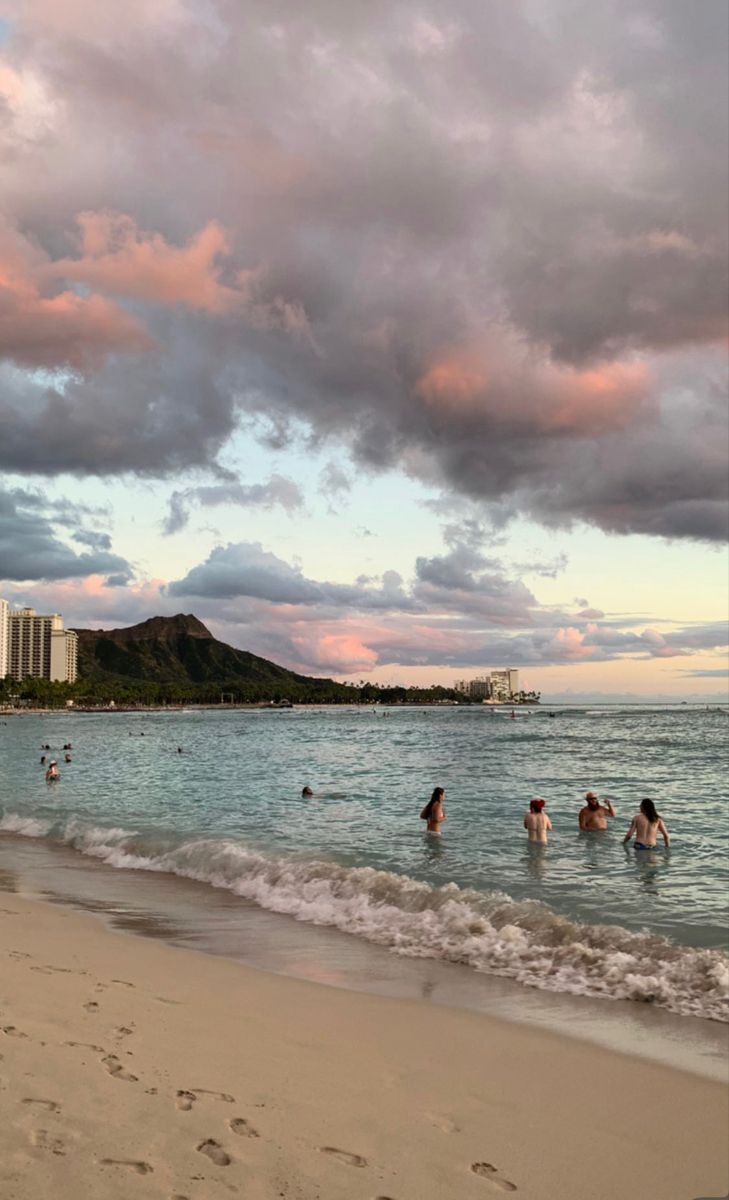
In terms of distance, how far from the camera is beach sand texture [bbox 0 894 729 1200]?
4.70 m

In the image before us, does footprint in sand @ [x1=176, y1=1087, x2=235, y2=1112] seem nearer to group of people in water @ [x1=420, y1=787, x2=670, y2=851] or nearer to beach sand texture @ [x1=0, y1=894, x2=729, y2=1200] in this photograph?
beach sand texture @ [x1=0, y1=894, x2=729, y2=1200]

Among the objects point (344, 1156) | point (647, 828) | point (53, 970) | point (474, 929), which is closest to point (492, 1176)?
point (344, 1156)

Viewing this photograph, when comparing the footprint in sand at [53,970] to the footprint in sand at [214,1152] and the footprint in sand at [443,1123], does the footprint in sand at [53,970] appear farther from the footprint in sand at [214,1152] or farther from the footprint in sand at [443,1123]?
the footprint in sand at [443,1123]

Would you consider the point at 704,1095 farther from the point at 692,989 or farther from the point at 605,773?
the point at 605,773

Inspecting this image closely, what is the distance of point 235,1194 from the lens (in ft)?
14.7

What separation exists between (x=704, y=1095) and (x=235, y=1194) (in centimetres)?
376

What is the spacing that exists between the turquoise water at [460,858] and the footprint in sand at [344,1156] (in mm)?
5050

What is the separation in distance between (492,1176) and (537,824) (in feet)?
50.7

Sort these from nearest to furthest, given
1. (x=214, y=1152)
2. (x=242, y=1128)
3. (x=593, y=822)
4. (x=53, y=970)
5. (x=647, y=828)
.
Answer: (x=214, y=1152) < (x=242, y=1128) < (x=53, y=970) < (x=647, y=828) < (x=593, y=822)

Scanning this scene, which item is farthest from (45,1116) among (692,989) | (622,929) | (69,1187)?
(622,929)

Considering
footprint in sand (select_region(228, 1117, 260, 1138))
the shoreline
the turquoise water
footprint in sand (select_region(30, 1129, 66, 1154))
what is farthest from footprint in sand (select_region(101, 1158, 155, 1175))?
the turquoise water

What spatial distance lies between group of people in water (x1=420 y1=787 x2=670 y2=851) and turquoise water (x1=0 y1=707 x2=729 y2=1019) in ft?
1.61

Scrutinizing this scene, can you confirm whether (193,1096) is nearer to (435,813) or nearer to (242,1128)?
(242,1128)

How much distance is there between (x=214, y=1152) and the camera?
16.0 ft
